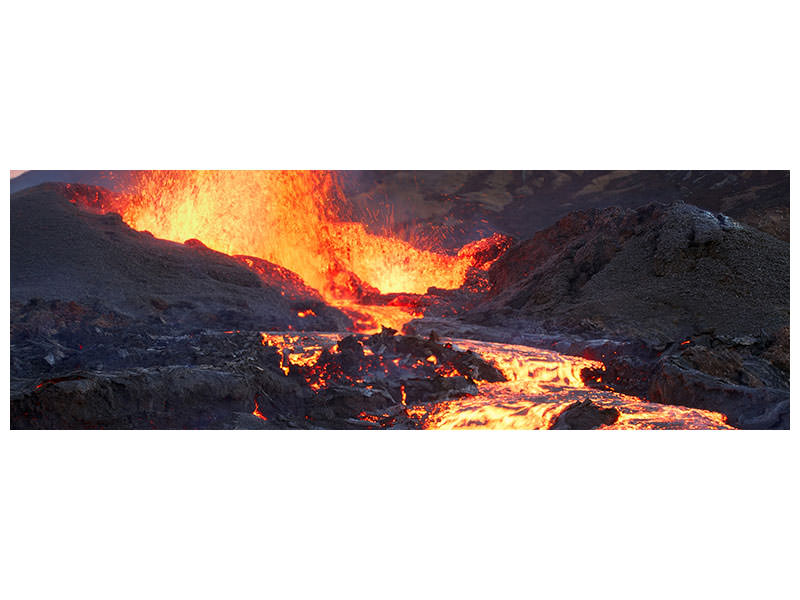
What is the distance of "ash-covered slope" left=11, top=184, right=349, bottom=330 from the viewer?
5.95 m

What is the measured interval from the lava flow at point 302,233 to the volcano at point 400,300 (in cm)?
2

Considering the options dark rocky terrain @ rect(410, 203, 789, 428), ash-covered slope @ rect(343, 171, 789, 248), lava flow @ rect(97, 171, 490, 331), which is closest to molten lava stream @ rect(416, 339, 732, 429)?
dark rocky terrain @ rect(410, 203, 789, 428)

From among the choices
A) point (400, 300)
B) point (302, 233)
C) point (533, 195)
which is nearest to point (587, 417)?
point (533, 195)

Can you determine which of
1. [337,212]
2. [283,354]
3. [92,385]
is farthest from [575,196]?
[92,385]

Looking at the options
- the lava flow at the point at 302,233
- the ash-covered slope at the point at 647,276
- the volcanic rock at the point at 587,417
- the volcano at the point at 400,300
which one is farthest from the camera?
the lava flow at the point at 302,233

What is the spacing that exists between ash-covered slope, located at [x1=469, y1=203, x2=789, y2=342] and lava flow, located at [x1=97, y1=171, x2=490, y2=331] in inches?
28.2

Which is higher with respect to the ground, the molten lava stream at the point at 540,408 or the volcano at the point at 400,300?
the volcano at the point at 400,300

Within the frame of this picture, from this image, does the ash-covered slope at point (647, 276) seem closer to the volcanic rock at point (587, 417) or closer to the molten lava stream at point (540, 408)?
the molten lava stream at point (540, 408)

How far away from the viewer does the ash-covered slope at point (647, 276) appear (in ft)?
19.3

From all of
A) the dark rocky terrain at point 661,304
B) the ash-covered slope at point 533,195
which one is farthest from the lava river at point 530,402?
the ash-covered slope at point 533,195

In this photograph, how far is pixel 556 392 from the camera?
5.05 m

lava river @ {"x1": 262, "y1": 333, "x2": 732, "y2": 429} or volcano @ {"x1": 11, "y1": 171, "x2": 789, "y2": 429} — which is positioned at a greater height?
volcano @ {"x1": 11, "y1": 171, "x2": 789, "y2": 429}

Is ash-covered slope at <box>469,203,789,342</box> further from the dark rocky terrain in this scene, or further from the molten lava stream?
the molten lava stream

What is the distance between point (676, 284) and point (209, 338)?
3.97 meters
